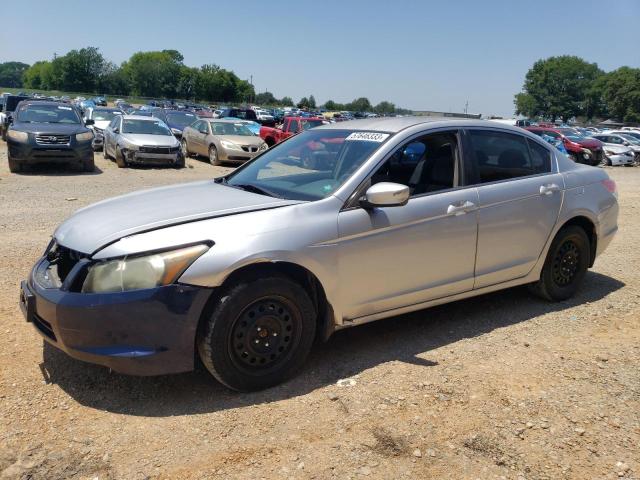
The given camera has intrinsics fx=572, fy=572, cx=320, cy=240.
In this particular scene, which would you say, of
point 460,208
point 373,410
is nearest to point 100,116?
point 460,208

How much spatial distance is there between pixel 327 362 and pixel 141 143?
43.0 ft

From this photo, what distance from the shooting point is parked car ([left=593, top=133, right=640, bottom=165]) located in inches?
1077

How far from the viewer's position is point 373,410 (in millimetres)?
3361

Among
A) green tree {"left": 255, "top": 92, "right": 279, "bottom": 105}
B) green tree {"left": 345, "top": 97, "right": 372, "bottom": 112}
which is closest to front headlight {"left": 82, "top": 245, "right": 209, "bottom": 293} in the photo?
green tree {"left": 345, "top": 97, "right": 372, "bottom": 112}

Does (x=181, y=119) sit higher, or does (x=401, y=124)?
(x=401, y=124)

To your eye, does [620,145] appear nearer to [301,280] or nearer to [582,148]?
[582,148]

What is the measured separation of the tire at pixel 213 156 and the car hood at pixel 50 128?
185 inches

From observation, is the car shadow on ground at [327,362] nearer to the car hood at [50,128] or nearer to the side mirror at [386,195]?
the side mirror at [386,195]

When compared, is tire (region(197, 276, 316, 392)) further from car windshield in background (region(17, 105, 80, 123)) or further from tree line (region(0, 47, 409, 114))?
tree line (region(0, 47, 409, 114))

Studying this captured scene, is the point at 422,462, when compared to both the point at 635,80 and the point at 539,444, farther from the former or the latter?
the point at 635,80

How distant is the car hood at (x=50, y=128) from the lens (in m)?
13.6

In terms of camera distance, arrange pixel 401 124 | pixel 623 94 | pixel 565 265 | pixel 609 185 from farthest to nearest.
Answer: pixel 623 94 → pixel 609 185 → pixel 565 265 → pixel 401 124

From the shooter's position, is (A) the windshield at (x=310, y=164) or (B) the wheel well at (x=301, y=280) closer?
(B) the wheel well at (x=301, y=280)

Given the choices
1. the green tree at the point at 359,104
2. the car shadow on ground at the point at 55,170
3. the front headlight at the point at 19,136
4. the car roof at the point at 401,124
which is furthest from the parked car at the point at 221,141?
the green tree at the point at 359,104
